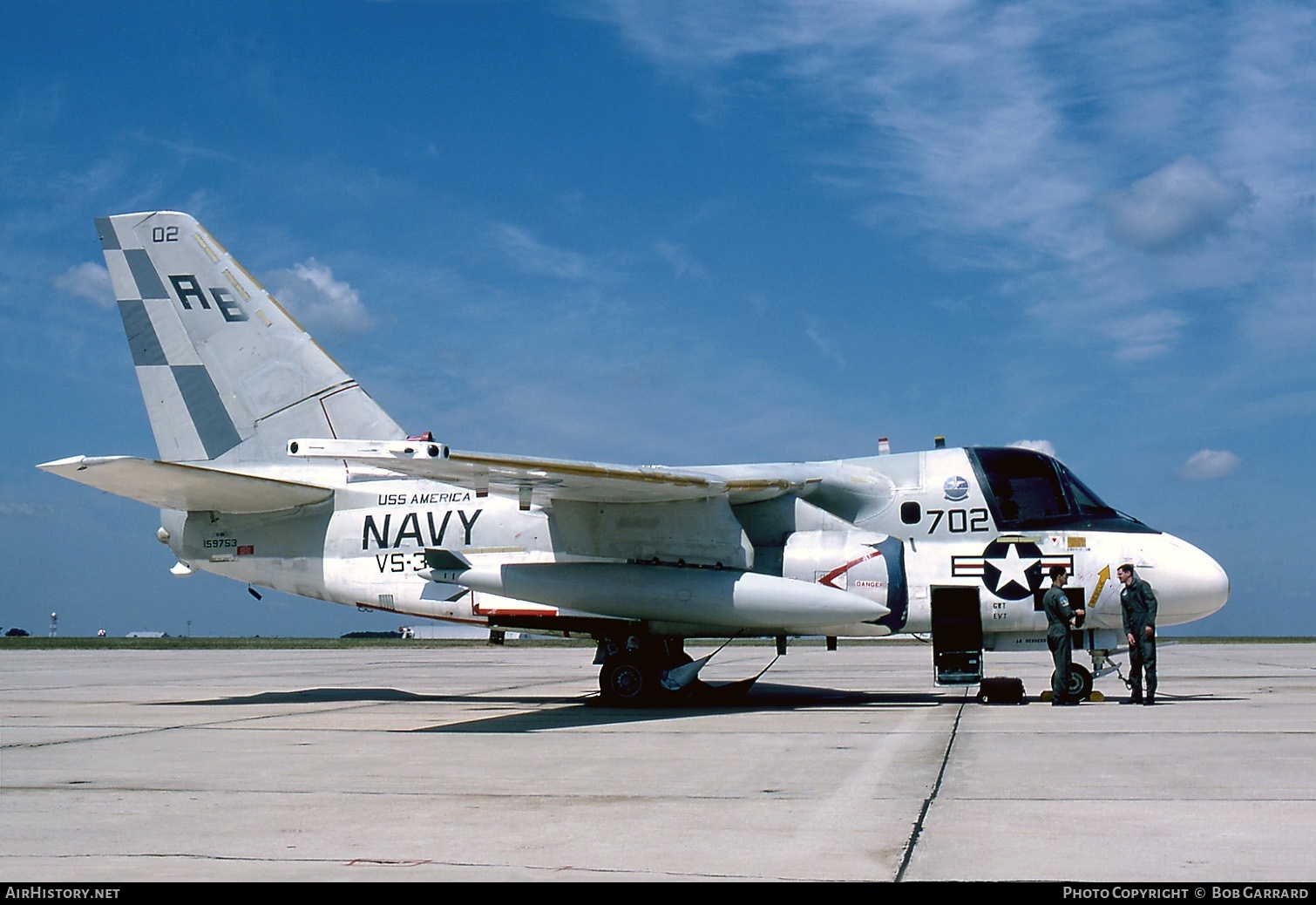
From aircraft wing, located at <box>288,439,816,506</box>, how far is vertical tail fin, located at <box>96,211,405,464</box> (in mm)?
3752

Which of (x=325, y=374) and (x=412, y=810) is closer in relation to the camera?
(x=412, y=810)

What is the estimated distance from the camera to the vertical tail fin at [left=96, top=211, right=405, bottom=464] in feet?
50.0

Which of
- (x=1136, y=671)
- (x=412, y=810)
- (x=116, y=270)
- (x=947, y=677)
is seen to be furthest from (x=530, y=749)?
(x=116, y=270)

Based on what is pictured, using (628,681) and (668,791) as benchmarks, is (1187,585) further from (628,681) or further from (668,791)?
(668,791)

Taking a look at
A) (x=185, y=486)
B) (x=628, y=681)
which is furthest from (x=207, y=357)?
(x=628, y=681)

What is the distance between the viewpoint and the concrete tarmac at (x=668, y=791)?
16.0 ft

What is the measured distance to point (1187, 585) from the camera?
12.7 metres

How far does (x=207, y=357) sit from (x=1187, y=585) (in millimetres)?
12416

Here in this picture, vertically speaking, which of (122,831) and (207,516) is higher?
(207,516)

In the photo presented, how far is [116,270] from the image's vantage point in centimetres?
1533

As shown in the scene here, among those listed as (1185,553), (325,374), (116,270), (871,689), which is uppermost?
(116,270)

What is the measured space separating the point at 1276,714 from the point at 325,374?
11882 mm
